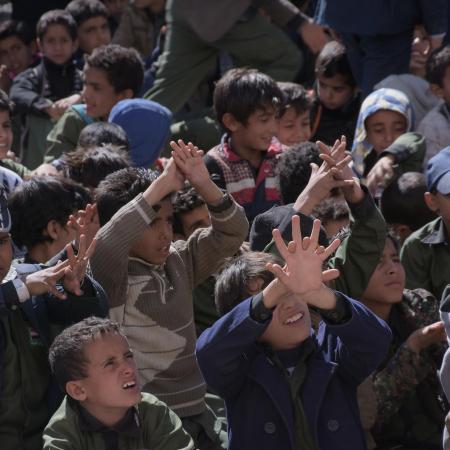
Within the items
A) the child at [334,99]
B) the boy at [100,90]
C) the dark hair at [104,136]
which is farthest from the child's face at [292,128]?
the dark hair at [104,136]

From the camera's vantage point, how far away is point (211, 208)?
4703mm

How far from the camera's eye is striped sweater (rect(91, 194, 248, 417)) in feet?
15.3

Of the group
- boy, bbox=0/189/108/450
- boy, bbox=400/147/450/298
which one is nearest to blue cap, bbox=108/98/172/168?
boy, bbox=400/147/450/298

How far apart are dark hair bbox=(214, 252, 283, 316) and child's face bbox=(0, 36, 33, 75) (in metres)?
5.68

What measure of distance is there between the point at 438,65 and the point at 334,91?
3.15ft

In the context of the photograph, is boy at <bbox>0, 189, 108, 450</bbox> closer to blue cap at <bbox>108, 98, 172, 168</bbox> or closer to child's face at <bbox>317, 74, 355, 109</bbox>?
blue cap at <bbox>108, 98, 172, 168</bbox>

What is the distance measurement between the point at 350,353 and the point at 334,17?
400cm

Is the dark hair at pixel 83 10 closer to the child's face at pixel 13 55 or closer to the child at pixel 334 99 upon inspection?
the child's face at pixel 13 55

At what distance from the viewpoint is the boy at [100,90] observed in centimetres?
704

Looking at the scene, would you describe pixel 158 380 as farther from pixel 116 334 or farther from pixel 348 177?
pixel 348 177

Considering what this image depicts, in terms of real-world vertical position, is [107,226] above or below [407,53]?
above

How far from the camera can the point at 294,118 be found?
7.07 m

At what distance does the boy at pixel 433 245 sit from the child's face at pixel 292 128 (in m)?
1.51

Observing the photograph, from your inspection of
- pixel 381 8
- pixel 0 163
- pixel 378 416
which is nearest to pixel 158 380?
pixel 378 416
